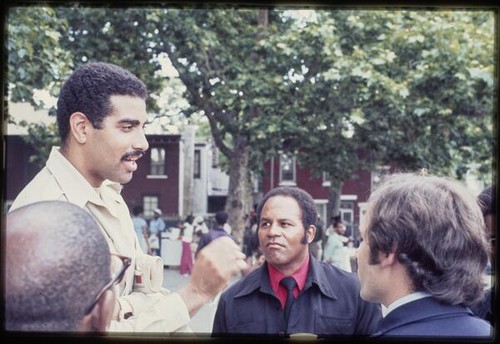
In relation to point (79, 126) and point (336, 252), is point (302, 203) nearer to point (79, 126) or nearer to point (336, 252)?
point (336, 252)

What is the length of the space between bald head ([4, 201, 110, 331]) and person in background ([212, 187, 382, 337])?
50 centimetres

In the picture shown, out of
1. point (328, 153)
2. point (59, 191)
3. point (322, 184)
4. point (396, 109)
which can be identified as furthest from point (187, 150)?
point (396, 109)

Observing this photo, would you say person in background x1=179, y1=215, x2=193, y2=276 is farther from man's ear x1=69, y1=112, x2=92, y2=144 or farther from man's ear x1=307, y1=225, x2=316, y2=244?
man's ear x1=69, y1=112, x2=92, y2=144

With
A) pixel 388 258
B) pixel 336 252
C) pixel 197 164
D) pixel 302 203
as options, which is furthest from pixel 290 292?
pixel 197 164

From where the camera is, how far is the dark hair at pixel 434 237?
54.6 inches

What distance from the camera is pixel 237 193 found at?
11.4 feet

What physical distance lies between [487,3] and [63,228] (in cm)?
122

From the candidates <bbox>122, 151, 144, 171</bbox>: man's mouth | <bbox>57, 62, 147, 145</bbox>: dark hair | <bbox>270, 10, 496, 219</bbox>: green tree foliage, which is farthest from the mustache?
<bbox>270, 10, 496, 219</bbox>: green tree foliage

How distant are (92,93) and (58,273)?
48 centimetres

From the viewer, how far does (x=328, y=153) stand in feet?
15.0

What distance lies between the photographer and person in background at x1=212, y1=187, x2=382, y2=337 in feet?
5.65

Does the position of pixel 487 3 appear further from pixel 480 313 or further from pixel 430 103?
pixel 430 103

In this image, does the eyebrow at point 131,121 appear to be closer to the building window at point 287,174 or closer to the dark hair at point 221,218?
the dark hair at point 221,218

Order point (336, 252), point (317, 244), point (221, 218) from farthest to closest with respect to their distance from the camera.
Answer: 1. point (221, 218)
2. point (336, 252)
3. point (317, 244)
